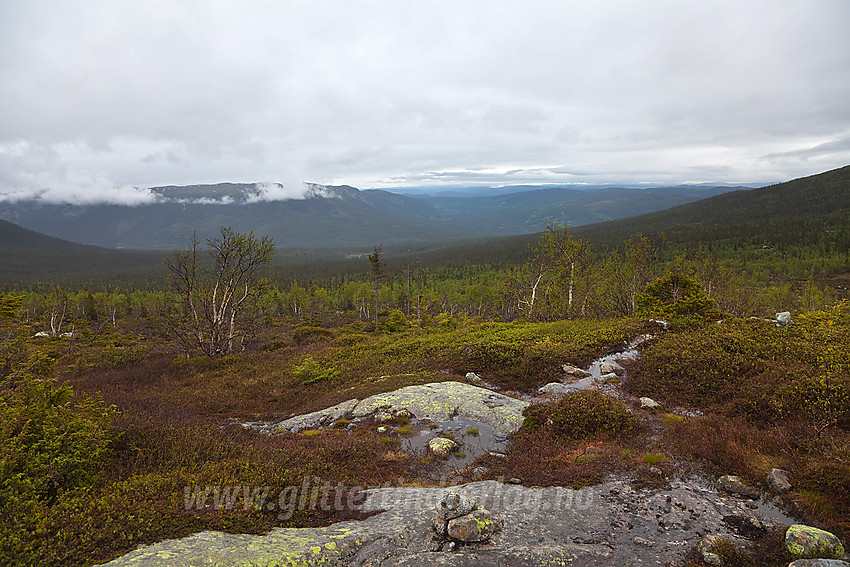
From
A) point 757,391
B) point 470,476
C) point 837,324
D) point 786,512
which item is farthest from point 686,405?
point 837,324

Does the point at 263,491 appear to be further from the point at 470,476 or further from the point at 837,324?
the point at 837,324

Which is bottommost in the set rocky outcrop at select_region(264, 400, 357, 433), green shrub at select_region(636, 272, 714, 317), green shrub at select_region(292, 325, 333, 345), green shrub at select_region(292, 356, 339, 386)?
green shrub at select_region(292, 325, 333, 345)

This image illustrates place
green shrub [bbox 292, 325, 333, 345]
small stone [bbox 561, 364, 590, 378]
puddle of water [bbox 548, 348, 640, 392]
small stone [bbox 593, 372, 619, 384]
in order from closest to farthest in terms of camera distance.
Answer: puddle of water [bbox 548, 348, 640, 392] → small stone [bbox 593, 372, 619, 384] → small stone [bbox 561, 364, 590, 378] → green shrub [bbox 292, 325, 333, 345]

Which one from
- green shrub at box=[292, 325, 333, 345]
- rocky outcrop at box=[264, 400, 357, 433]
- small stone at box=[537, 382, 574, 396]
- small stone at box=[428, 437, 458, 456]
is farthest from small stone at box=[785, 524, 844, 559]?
green shrub at box=[292, 325, 333, 345]

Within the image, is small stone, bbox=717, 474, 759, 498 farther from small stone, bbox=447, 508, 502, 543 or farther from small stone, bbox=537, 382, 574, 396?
small stone, bbox=537, 382, 574, 396

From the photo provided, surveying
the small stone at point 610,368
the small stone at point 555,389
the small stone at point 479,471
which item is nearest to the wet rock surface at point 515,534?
the small stone at point 479,471

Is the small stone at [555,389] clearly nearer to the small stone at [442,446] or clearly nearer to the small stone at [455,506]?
the small stone at [442,446]

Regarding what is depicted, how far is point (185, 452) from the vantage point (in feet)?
31.4

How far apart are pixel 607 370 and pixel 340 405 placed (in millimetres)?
12187

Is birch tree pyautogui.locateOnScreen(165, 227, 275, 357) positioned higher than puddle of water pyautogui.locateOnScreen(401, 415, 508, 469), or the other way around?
birch tree pyautogui.locateOnScreen(165, 227, 275, 357)

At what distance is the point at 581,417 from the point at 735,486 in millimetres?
4209

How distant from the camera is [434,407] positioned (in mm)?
14039

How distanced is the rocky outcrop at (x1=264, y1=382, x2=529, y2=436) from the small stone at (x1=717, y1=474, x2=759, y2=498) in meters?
5.51

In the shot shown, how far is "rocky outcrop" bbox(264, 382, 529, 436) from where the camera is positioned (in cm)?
1329
